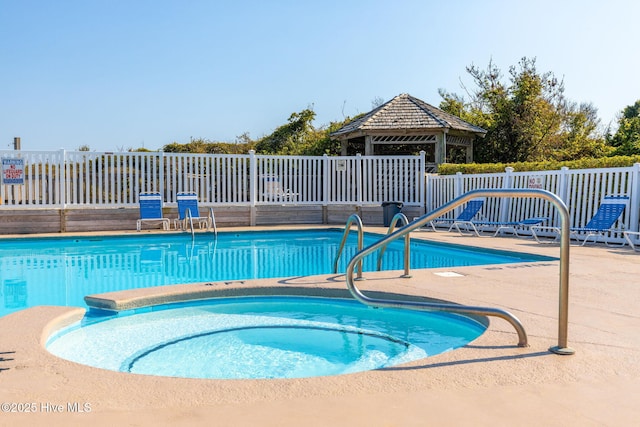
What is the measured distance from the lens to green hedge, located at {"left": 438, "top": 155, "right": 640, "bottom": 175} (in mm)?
10719

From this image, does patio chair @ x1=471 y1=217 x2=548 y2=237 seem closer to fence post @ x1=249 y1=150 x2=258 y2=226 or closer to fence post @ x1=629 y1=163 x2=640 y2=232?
fence post @ x1=629 y1=163 x2=640 y2=232

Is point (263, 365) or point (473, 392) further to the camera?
point (263, 365)

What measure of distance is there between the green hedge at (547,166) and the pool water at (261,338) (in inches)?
307

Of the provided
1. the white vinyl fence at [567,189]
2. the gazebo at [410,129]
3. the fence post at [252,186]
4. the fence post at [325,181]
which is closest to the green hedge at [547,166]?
the white vinyl fence at [567,189]

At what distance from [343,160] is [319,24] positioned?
429 cm

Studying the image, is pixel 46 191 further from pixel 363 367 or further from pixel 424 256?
pixel 363 367

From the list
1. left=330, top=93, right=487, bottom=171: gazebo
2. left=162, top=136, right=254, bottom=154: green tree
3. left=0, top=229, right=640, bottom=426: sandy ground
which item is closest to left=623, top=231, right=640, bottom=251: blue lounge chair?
left=0, top=229, right=640, bottom=426: sandy ground

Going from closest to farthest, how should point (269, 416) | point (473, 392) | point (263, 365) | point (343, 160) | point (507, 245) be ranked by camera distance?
point (269, 416)
point (473, 392)
point (263, 365)
point (507, 245)
point (343, 160)

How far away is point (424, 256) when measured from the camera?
32.5ft

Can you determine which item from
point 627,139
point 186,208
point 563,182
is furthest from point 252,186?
point 627,139

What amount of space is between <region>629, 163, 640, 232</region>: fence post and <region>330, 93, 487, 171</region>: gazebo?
8294mm

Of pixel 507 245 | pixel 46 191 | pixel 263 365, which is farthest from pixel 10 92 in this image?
pixel 263 365

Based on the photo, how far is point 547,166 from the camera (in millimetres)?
12336

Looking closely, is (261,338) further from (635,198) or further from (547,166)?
(547,166)
